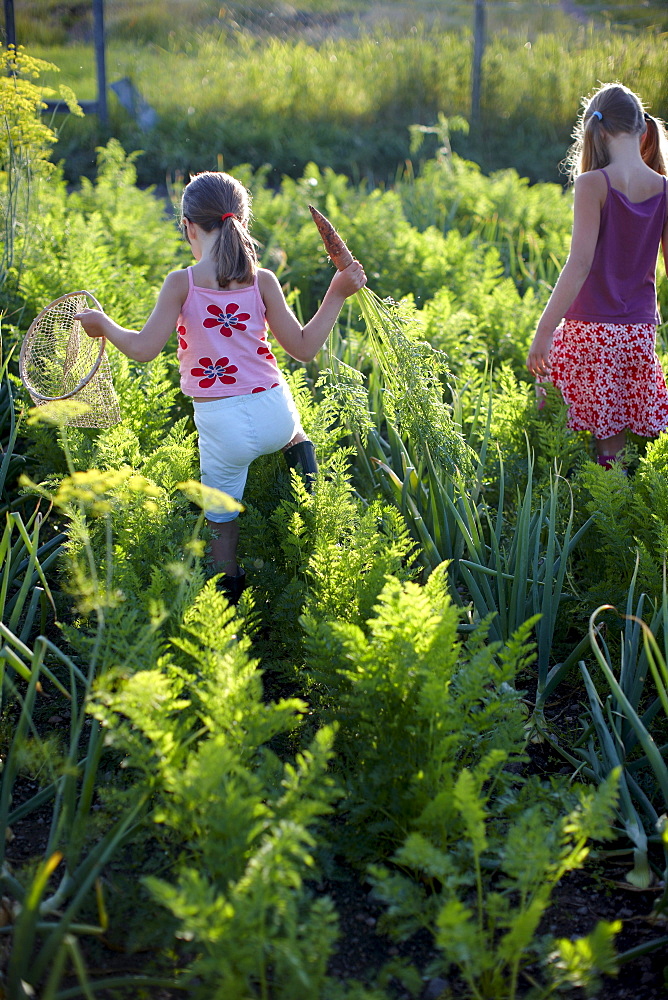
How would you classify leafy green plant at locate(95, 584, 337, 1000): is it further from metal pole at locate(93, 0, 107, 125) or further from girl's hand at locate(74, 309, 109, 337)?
metal pole at locate(93, 0, 107, 125)

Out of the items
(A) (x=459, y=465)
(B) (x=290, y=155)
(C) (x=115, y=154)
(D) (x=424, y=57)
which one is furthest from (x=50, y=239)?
(D) (x=424, y=57)

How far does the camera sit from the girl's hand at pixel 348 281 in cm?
252

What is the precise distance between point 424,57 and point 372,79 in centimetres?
92

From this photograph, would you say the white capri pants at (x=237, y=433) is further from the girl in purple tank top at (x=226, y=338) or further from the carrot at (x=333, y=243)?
the carrot at (x=333, y=243)

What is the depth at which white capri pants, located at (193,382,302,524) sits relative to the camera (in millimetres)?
2574

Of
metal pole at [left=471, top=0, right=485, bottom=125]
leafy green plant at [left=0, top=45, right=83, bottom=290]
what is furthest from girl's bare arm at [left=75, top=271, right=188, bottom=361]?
metal pole at [left=471, top=0, right=485, bottom=125]

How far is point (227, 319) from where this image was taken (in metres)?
2.59

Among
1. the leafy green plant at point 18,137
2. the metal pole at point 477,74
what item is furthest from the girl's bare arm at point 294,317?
the metal pole at point 477,74

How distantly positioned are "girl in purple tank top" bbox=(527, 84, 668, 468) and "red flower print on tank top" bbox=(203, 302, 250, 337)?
1.05 metres

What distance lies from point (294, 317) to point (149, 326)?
452 mm

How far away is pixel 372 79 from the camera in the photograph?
495 inches

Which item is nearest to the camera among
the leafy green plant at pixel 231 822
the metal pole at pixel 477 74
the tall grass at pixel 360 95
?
the leafy green plant at pixel 231 822

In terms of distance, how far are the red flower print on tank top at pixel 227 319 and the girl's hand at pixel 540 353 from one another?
1033 millimetres

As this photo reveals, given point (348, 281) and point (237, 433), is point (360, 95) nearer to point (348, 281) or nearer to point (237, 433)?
point (348, 281)
